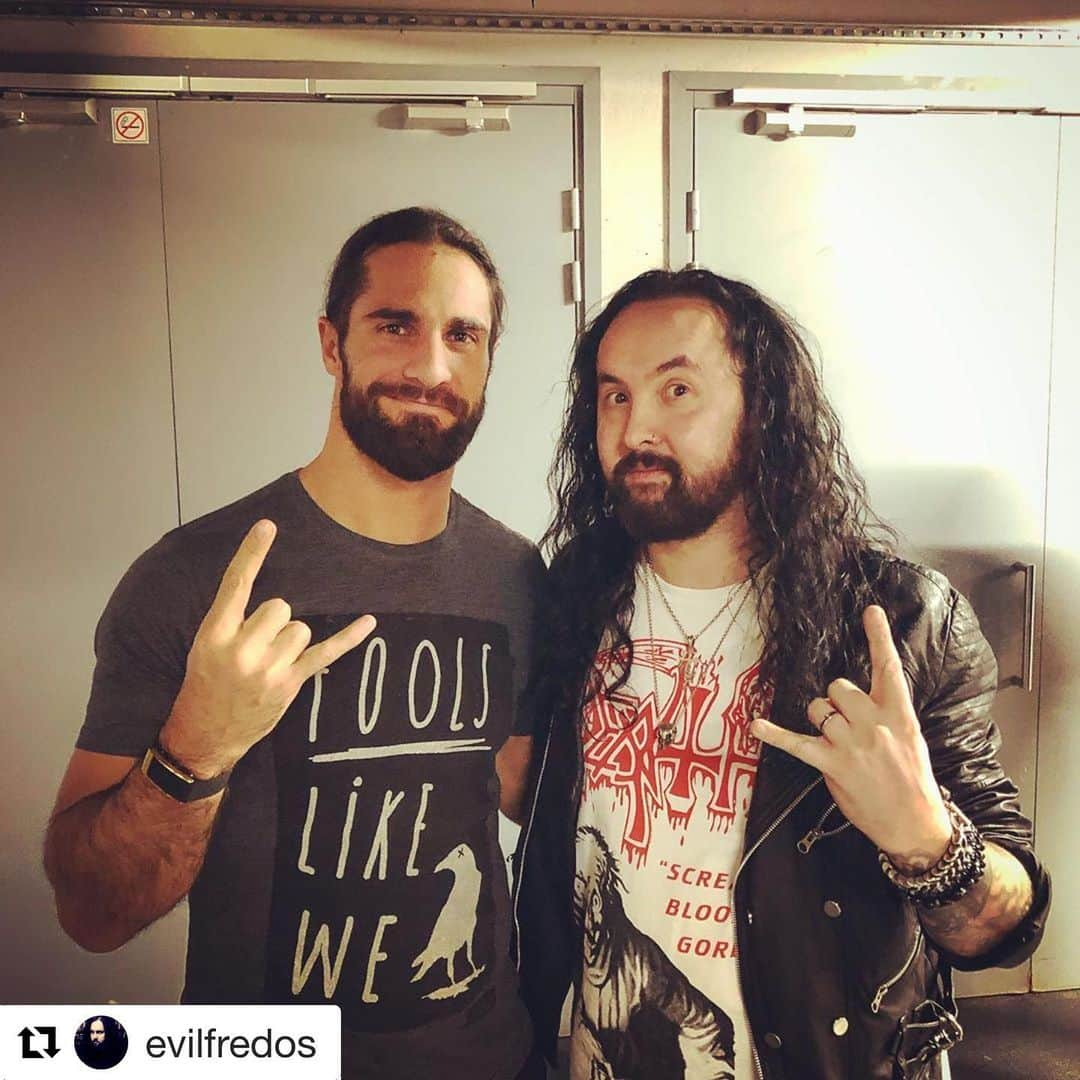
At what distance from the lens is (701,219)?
1.27 m

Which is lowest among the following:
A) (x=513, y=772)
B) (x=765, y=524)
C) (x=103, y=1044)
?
(x=103, y=1044)

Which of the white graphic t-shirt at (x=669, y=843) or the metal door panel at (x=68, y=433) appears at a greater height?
the metal door panel at (x=68, y=433)

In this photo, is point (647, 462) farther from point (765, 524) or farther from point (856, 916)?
point (856, 916)

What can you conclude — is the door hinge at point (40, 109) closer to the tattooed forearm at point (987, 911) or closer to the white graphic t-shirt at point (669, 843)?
the white graphic t-shirt at point (669, 843)

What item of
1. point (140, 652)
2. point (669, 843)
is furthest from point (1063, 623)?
point (140, 652)

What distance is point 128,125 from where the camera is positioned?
46.9 inches

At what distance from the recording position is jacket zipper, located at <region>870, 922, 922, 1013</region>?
3.78ft

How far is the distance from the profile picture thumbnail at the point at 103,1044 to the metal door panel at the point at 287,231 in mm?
779

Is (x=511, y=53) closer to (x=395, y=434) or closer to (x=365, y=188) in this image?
(x=365, y=188)

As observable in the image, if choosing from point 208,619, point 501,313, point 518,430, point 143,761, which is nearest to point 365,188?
point 501,313

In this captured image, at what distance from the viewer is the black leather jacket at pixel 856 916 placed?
115cm

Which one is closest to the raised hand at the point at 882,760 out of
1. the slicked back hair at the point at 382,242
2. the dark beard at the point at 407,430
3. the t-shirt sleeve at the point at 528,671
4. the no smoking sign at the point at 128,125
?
the t-shirt sleeve at the point at 528,671

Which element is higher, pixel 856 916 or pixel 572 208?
pixel 572 208

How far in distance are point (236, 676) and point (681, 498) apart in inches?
26.2
